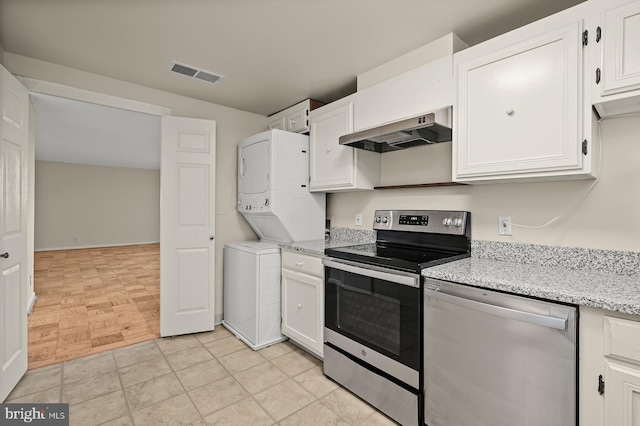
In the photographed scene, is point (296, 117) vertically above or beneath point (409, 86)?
above

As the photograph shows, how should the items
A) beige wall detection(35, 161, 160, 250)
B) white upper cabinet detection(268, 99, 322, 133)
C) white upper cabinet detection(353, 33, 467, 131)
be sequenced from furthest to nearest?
beige wall detection(35, 161, 160, 250)
white upper cabinet detection(268, 99, 322, 133)
white upper cabinet detection(353, 33, 467, 131)

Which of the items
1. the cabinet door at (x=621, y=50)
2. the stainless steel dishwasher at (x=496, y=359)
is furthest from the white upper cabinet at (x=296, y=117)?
the cabinet door at (x=621, y=50)

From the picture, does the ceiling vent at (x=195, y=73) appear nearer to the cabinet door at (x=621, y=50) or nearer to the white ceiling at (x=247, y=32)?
the white ceiling at (x=247, y=32)

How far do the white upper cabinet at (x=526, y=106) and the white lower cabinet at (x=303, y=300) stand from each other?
50.3 inches

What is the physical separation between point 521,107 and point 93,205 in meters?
10.6

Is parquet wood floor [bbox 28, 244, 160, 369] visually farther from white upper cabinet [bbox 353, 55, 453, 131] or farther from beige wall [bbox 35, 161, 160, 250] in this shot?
white upper cabinet [bbox 353, 55, 453, 131]

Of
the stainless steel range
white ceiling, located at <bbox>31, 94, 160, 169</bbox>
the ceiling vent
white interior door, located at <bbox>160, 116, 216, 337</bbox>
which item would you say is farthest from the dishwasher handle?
white ceiling, located at <bbox>31, 94, 160, 169</bbox>

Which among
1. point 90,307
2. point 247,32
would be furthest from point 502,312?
point 90,307

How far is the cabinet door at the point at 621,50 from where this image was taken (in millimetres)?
1291

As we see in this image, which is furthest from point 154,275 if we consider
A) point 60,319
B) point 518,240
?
point 518,240

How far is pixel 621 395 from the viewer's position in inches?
44.4

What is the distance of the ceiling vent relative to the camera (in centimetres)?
251

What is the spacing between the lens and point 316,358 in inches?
101

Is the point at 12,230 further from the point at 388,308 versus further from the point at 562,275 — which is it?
the point at 562,275
